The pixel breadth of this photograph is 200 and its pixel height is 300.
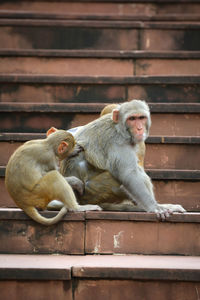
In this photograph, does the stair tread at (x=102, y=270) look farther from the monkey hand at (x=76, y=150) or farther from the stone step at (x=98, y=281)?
the monkey hand at (x=76, y=150)

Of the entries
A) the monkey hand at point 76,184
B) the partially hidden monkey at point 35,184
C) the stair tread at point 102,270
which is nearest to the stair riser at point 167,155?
the monkey hand at point 76,184

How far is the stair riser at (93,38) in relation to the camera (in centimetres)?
854

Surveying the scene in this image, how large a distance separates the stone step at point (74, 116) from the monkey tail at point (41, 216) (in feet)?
8.01

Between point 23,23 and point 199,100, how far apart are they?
3037mm

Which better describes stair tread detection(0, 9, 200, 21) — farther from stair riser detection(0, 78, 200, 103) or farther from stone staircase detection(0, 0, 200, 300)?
stair riser detection(0, 78, 200, 103)

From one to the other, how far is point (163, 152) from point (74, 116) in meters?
1.29

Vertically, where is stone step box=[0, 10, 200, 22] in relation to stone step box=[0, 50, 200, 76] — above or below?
above

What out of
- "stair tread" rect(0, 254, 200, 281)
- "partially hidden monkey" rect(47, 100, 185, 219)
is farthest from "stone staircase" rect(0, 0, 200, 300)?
"partially hidden monkey" rect(47, 100, 185, 219)

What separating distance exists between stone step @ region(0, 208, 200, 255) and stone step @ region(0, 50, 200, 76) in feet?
11.9

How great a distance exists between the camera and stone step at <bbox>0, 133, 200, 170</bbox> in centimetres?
643

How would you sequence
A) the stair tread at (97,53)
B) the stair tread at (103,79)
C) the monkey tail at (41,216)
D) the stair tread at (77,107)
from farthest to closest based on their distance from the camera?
the stair tread at (97,53), the stair tread at (103,79), the stair tread at (77,107), the monkey tail at (41,216)

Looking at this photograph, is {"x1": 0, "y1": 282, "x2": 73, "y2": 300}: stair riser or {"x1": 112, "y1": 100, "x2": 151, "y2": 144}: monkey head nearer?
{"x1": 0, "y1": 282, "x2": 73, "y2": 300}: stair riser

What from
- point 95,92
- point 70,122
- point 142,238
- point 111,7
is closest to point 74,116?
point 70,122

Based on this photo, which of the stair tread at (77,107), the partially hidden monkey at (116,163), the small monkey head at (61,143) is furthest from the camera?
the stair tread at (77,107)
